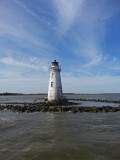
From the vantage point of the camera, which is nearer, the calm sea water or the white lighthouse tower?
the calm sea water

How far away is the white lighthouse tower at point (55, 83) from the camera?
23516 millimetres

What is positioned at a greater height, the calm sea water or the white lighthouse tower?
the white lighthouse tower

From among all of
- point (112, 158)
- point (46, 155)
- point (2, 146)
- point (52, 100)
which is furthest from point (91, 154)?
point (52, 100)

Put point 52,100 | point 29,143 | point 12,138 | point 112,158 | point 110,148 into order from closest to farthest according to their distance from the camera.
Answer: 1. point 112,158
2. point 110,148
3. point 29,143
4. point 12,138
5. point 52,100

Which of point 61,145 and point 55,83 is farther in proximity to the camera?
point 55,83

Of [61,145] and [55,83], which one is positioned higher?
[55,83]

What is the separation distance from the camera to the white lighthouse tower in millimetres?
23516

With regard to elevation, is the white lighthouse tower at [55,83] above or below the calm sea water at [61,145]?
above

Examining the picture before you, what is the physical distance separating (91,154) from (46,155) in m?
1.63

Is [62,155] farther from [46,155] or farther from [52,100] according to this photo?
[52,100]

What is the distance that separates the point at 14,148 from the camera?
6707 millimetres

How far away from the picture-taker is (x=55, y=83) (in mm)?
23547

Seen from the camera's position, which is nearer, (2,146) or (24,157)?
(24,157)

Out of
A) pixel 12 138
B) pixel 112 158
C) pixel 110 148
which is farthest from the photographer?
pixel 12 138
